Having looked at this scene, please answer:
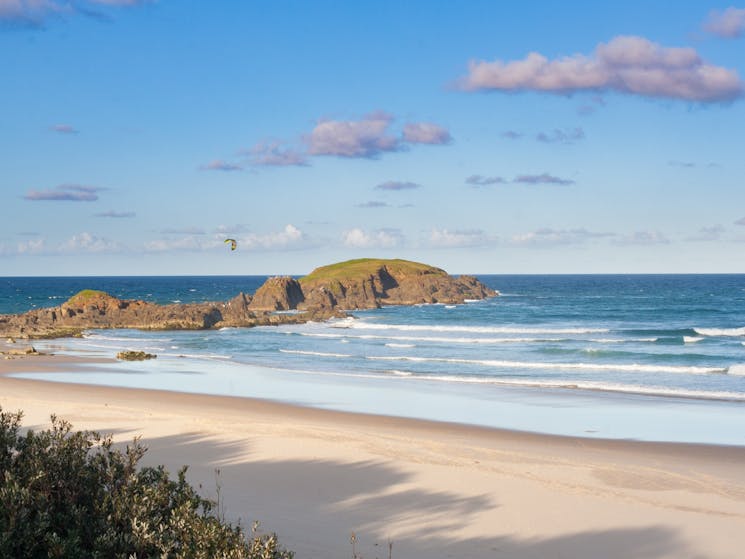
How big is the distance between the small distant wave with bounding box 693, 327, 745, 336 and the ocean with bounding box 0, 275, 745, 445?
0.41 ft

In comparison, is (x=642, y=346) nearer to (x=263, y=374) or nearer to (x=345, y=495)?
(x=263, y=374)

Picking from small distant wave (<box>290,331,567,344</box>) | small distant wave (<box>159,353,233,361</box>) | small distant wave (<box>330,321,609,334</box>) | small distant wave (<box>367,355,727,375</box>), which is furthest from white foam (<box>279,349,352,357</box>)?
small distant wave (<box>330,321,609,334</box>)

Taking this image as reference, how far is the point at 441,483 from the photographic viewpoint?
1407 cm

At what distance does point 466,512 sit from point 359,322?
59501 millimetres

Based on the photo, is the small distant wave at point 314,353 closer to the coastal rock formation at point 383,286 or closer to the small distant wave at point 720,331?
the small distant wave at point 720,331

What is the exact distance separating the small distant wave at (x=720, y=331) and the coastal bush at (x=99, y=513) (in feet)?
173

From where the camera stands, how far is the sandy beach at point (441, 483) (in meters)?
11.1

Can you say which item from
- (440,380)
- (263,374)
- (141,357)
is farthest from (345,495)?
(141,357)

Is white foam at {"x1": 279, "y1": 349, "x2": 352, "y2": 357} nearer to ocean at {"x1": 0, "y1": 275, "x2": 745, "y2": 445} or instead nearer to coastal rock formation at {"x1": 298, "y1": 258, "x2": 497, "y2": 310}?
ocean at {"x1": 0, "y1": 275, "x2": 745, "y2": 445}

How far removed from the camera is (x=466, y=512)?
1231 cm

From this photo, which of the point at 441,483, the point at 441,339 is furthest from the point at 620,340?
the point at 441,483

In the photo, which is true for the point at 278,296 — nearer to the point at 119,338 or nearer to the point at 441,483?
the point at 119,338

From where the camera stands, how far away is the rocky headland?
62500mm

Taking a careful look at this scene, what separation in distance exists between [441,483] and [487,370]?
22.0 meters
